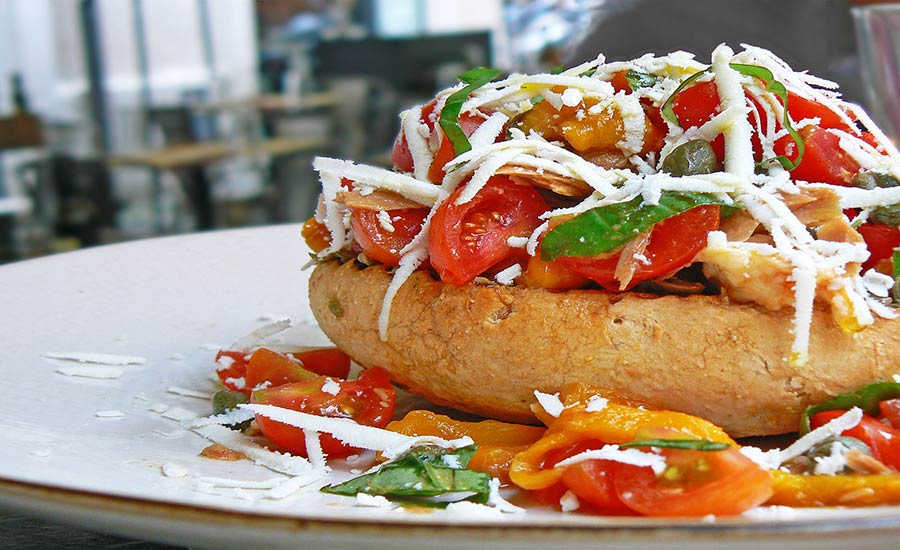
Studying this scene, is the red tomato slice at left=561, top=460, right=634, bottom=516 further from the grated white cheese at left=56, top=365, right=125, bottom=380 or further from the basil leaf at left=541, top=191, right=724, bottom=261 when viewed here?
the grated white cheese at left=56, top=365, right=125, bottom=380

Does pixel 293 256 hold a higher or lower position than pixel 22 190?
higher

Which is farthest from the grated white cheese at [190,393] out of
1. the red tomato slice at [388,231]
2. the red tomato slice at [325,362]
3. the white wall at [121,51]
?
the white wall at [121,51]

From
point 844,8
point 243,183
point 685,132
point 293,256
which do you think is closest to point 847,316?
point 685,132

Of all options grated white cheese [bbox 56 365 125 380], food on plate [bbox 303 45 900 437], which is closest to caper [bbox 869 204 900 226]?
food on plate [bbox 303 45 900 437]

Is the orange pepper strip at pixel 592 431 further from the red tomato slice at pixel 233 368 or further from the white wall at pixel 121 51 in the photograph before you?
the white wall at pixel 121 51

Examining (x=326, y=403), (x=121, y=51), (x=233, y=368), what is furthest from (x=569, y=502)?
(x=121, y=51)

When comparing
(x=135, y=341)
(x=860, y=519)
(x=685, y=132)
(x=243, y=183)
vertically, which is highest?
(x=685, y=132)

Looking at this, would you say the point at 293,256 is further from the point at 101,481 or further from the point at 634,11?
the point at 634,11
